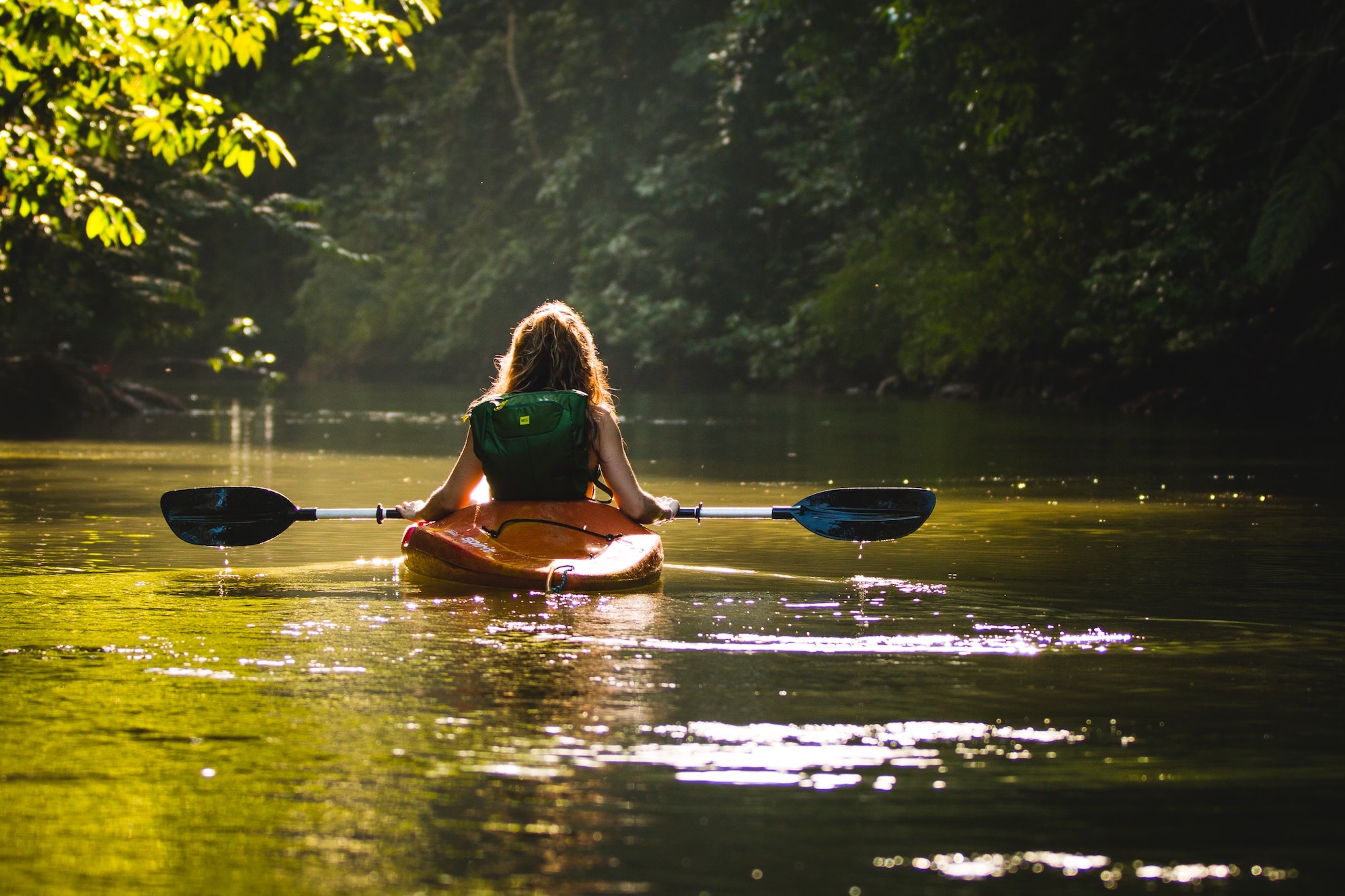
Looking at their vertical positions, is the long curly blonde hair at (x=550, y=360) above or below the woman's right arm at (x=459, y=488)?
above

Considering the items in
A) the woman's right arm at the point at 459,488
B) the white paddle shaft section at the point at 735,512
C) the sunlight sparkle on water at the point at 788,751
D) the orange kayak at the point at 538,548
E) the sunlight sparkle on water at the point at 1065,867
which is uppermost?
the woman's right arm at the point at 459,488

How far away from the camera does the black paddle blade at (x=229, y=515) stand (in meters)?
8.09

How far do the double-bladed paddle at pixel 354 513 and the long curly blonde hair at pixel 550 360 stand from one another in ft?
2.70

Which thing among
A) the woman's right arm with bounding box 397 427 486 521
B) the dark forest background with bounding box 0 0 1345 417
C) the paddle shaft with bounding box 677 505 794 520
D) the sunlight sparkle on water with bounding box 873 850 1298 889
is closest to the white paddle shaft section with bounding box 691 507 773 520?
the paddle shaft with bounding box 677 505 794 520

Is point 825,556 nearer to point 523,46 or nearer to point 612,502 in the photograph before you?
point 612,502

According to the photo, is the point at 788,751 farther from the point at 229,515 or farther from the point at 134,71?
the point at 134,71

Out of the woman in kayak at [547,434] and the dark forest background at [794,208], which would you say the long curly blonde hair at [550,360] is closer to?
the woman in kayak at [547,434]

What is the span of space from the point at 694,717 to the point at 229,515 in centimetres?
413

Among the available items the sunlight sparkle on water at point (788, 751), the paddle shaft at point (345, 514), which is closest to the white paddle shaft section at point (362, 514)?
the paddle shaft at point (345, 514)

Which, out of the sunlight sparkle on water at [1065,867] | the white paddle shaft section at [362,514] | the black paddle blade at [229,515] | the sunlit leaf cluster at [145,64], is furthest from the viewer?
the sunlit leaf cluster at [145,64]

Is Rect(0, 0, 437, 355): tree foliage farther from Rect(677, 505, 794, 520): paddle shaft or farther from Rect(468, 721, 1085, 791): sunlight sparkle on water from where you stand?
Rect(468, 721, 1085, 791): sunlight sparkle on water

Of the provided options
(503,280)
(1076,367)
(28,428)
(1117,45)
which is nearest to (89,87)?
(28,428)

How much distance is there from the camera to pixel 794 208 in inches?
1692

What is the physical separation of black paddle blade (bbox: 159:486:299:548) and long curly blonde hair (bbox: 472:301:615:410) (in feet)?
4.05
